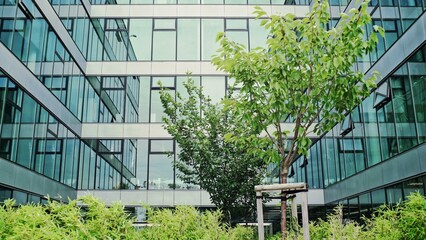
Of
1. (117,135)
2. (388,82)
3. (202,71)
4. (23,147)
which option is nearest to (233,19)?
(202,71)

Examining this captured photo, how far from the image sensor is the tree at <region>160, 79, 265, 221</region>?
15148 millimetres

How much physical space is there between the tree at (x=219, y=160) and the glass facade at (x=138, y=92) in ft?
9.07

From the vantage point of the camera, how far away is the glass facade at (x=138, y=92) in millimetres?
15344

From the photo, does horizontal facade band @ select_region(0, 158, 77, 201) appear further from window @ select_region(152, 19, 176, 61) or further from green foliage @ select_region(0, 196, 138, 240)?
window @ select_region(152, 19, 176, 61)

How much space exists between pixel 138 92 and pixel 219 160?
10.9 meters

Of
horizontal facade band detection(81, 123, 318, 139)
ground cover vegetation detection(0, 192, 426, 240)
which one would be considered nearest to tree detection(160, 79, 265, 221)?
ground cover vegetation detection(0, 192, 426, 240)

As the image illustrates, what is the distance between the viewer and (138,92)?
24688 mm

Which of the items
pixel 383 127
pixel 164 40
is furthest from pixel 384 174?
pixel 164 40

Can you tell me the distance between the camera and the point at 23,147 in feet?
54.5

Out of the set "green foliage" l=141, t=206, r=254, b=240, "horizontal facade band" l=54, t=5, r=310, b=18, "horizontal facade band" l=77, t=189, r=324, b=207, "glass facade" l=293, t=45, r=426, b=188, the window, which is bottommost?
"green foliage" l=141, t=206, r=254, b=240

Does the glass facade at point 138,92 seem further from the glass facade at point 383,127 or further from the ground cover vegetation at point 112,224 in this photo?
the ground cover vegetation at point 112,224

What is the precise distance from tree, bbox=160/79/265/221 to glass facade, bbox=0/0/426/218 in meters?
2.76

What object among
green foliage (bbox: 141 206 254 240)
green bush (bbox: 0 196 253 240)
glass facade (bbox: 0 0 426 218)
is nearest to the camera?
green bush (bbox: 0 196 253 240)

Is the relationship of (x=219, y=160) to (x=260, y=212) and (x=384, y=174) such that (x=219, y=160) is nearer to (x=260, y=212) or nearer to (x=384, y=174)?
(x=384, y=174)
